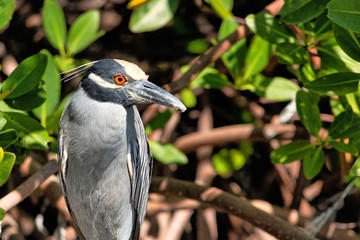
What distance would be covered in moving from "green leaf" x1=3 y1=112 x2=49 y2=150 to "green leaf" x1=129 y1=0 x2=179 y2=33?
617mm

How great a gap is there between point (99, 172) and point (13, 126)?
361 millimetres

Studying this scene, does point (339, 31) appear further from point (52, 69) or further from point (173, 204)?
point (173, 204)

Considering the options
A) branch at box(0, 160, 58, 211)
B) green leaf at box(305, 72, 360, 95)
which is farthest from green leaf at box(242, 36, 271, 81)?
branch at box(0, 160, 58, 211)

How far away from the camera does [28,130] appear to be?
1.92 metres

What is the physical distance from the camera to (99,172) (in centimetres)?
193

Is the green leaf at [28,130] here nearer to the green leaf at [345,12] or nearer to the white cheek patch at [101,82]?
the white cheek patch at [101,82]

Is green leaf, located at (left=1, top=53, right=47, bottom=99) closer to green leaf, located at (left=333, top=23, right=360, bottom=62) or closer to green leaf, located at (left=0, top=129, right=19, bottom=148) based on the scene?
green leaf, located at (left=0, top=129, right=19, bottom=148)

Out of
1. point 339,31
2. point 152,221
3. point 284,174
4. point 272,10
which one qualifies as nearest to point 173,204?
point 152,221

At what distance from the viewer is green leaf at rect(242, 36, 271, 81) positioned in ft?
7.67

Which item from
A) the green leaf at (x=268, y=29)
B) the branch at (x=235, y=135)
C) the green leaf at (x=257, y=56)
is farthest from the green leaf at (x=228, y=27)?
the branch at (x=235, y=135)

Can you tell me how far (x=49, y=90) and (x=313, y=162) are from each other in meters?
1.10

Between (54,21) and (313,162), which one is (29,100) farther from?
(313,162)

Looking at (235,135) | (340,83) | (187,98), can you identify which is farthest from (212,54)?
(340,83)

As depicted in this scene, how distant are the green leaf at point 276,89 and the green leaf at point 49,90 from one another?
2.87 feet
